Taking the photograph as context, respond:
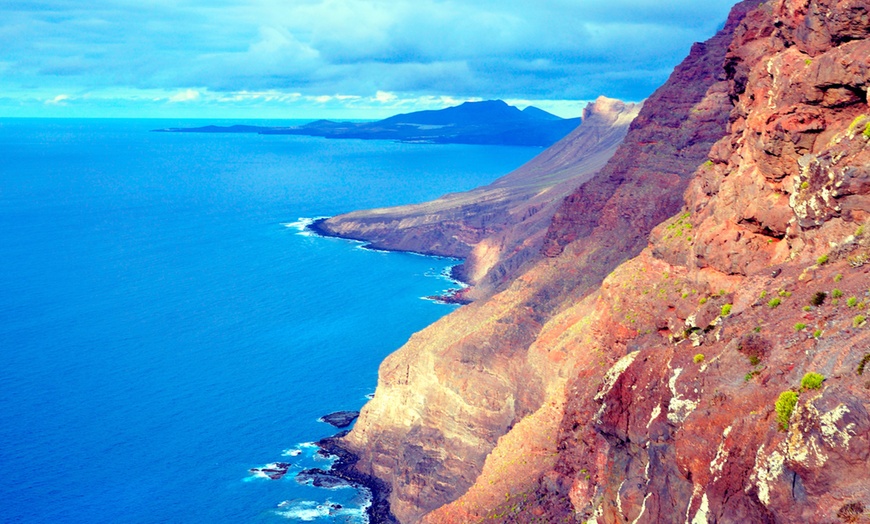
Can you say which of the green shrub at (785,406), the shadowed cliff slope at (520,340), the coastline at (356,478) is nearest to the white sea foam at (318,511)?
the coastline at (356,478)

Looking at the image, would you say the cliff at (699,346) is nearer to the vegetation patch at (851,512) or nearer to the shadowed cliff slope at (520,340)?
the vegetation patch at (851,512)

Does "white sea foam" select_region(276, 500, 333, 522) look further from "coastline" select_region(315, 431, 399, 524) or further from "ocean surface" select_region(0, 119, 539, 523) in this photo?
"coastline" select_region(315, 431, 399, 524)

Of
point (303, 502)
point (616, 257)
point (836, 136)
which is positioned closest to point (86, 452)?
point (303, 502)

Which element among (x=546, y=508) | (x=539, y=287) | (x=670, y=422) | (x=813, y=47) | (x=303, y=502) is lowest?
(x=303, y=502)

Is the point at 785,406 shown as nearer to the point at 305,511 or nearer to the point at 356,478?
the point at 305,511

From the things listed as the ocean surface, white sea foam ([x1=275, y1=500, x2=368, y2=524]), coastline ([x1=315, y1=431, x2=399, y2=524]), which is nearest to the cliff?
coastline ([x1=315, y1=431, x2=399, y2=524])

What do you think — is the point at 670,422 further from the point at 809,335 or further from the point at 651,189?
the point at 651,189
